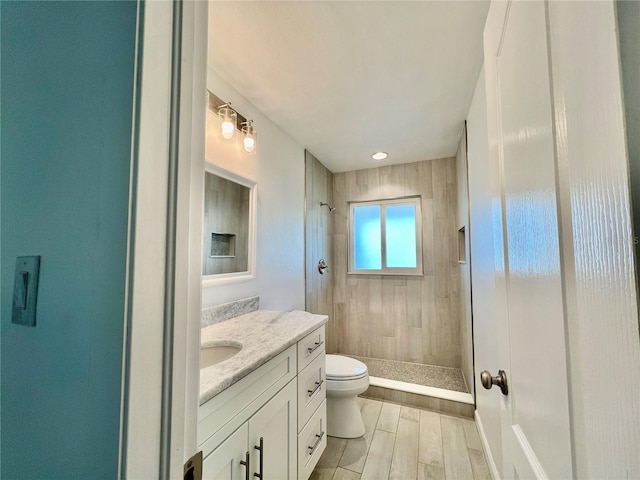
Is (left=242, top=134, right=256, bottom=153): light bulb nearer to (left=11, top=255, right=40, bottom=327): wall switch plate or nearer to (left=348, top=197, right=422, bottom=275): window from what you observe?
(left=11, top=255, right=40, bottom=327): wall switch plate

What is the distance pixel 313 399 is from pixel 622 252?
4.75 feet

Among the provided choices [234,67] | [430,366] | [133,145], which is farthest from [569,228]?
[430,366]

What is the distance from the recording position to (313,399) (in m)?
1.37

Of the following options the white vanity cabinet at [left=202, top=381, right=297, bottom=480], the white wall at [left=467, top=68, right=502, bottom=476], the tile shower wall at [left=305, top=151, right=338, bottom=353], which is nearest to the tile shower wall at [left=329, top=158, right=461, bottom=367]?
the tile shower wall at [left=305, top=151, right=338, bottom=353]

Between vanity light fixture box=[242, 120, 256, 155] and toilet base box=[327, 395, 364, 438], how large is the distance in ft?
6.02

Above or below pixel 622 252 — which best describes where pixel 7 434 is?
below

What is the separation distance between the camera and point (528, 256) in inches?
21.4

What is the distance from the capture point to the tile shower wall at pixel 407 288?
107 inches

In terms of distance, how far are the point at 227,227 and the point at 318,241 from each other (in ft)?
4.27

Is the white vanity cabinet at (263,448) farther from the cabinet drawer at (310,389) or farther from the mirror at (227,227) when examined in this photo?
the mirror at (227,227)

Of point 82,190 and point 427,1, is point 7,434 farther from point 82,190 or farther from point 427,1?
point 427,1

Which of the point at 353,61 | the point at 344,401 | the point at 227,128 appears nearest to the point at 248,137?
the point at 227,128

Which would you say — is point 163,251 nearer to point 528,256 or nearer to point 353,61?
point 528,256

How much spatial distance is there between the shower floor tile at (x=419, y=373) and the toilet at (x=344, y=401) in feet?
2.63
